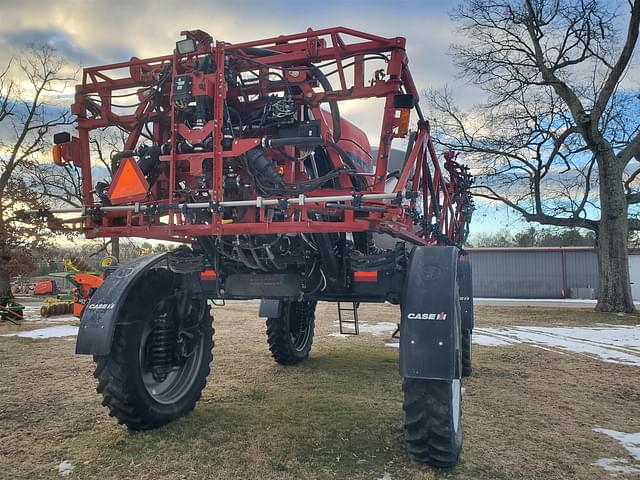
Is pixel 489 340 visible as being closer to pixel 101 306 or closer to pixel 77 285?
pixel 101 306

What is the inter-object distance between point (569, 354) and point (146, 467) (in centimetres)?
776

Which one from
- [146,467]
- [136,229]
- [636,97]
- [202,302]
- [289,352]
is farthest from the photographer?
[636,97]

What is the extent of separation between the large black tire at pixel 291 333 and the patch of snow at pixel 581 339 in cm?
416

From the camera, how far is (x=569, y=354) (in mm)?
8961

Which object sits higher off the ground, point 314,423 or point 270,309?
point 270,309

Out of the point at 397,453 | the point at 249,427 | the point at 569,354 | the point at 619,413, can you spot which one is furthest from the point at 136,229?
the point at 569,354

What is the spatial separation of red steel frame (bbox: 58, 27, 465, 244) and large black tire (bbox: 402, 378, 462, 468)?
1147 millimetres

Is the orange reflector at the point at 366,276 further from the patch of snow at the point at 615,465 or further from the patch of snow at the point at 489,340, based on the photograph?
the patch of snow at the point at 489,340

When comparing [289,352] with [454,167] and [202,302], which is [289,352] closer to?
[202,302]

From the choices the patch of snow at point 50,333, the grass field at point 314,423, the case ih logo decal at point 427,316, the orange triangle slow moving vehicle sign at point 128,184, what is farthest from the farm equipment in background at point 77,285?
the case ih logo decal at point 427,316

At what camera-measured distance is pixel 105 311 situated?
4.06m

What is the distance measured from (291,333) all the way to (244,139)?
4383mm

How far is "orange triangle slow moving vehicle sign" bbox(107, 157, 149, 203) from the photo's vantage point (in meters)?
3.88

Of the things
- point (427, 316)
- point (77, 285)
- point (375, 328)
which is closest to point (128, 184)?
point (427, 316)
